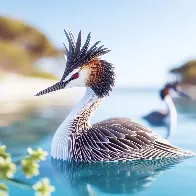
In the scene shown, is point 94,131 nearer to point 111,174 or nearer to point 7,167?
point 111,174

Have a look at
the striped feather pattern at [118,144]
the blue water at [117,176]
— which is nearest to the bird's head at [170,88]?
the blue water at [117,176]

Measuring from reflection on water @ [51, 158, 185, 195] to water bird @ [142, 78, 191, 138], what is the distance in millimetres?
625

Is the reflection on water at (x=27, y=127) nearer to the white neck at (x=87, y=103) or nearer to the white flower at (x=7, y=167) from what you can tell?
the white neck at (x=87, y=103)

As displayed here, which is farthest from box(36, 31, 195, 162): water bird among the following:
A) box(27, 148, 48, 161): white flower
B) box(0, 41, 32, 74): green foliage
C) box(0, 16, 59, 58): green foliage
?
box(0, 41, 32, 74): green foliage

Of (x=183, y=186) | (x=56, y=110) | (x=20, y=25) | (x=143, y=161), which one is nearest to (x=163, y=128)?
(x=143, y=161)

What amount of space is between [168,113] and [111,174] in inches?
40.5

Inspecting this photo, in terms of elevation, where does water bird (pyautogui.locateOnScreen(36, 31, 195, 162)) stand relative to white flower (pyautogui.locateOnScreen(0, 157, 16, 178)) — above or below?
above

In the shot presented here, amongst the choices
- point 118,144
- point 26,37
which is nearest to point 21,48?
point 26,37

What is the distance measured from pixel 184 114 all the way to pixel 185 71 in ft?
5.22

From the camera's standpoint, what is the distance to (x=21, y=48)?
8664 millimetres

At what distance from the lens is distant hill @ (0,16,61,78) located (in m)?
Result: 7.91

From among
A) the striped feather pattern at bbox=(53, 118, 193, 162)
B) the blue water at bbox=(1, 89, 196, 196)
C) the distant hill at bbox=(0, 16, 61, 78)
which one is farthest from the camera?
the distant hill at bbox=(0, 16, 61, 78)

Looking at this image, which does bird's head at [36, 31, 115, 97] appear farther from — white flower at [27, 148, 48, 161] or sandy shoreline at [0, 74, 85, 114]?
sandy shoreline at [0, 74, 85, 114]

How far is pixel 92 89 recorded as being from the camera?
5.80 feet
